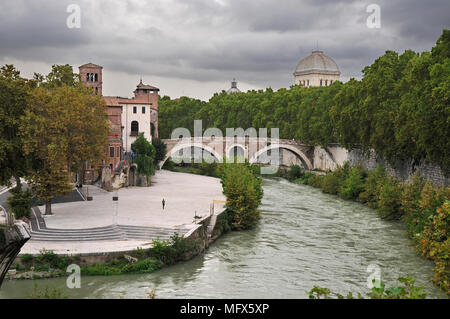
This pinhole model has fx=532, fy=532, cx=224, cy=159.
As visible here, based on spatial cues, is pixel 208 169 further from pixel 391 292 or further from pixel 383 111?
pixel 391 292

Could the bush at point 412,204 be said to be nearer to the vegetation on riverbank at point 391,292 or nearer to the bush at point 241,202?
the bush at point 241,202

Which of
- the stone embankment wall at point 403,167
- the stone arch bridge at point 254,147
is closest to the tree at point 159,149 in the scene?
the stone arch bridge at point 254,147

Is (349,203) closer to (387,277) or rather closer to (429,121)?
(429,121)

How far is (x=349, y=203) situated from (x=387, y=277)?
19.4 m

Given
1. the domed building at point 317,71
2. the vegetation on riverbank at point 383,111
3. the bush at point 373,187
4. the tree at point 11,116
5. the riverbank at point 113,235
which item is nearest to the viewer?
the riverbank at point 113,235

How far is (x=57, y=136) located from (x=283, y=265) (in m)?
12.0

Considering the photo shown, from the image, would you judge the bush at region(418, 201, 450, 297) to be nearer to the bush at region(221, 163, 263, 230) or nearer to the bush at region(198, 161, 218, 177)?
the bush at region(221, 163, 263, 230)

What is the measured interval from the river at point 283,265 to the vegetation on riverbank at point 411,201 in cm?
84

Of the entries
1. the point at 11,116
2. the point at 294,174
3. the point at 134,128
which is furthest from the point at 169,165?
the point at 11,116

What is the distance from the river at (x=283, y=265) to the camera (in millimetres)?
16172

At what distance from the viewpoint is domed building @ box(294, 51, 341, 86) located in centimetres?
11200

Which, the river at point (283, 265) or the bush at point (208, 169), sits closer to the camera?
the river at point (283, 265)
